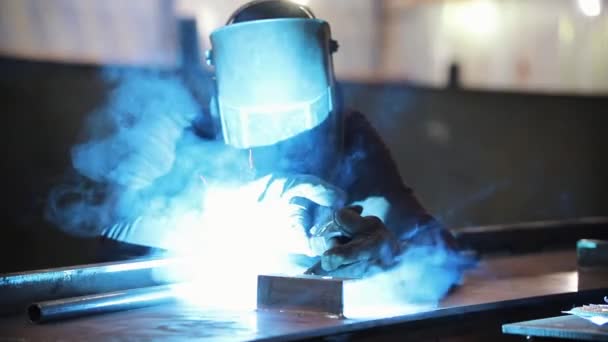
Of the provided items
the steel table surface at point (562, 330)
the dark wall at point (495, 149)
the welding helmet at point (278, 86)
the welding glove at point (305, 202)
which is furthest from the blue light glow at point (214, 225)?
the dark wall at point (495, 149)

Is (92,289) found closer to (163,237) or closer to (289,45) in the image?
(163,237)

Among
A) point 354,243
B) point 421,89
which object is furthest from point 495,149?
point 354,243

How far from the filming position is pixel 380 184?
2.43m

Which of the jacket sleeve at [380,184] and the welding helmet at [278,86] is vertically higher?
the welding helmet at [278,86]

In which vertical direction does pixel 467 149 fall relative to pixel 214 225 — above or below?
above

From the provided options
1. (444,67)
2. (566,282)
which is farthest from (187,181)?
(444,67)

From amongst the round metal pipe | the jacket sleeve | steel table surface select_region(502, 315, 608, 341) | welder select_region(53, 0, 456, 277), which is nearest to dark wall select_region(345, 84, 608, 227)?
the jacket sleeve

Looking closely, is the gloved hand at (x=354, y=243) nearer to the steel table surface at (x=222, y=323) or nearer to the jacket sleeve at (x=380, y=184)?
the steel table surface at (x=222, y=323)

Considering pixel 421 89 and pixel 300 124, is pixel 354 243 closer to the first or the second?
pixel 300 124

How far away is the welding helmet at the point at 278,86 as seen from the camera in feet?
7.14

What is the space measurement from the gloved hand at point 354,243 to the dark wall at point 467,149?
2.17 m

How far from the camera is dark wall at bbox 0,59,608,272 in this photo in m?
3.86

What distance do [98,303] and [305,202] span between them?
57 centimetres

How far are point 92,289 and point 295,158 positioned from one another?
2.11 feet
